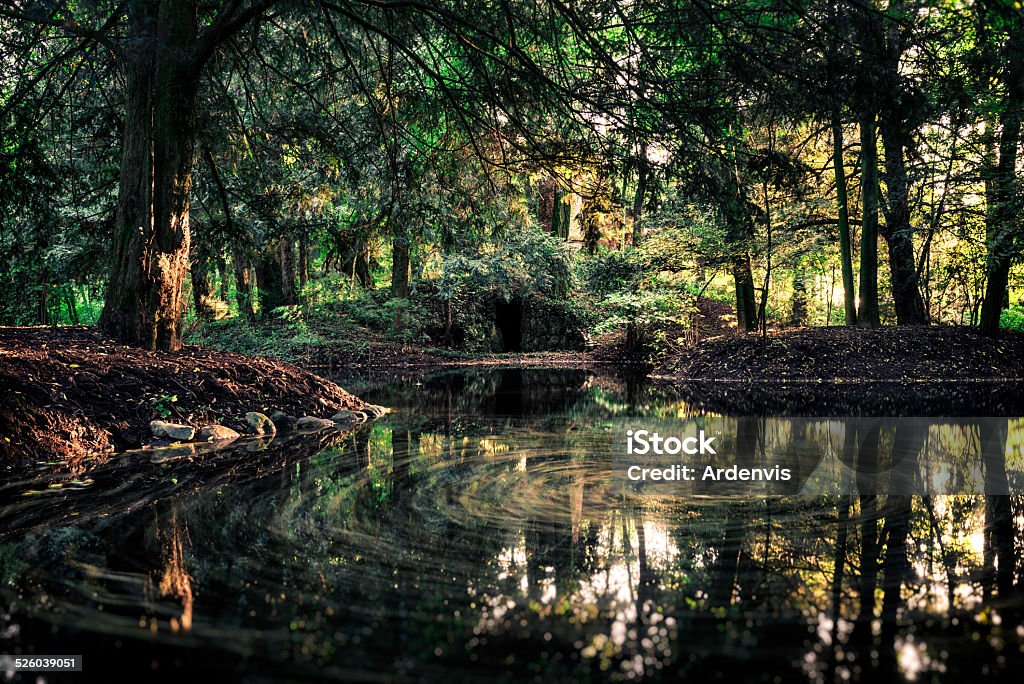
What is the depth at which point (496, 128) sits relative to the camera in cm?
853

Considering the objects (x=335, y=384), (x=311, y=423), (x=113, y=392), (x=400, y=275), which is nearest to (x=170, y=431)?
(x=113, y=392)

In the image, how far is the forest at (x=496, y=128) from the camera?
6.79m

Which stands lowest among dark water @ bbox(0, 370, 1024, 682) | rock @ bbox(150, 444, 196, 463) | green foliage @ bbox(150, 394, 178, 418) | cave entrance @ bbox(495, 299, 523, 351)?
dark water @ bbox(0, 370, 1024, 682)

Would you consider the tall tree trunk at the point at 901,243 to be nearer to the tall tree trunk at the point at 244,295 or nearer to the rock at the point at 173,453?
the rock at the point at 173,453

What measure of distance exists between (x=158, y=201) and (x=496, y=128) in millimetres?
3868

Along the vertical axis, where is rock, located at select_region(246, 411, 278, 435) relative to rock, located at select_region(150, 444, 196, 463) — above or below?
above

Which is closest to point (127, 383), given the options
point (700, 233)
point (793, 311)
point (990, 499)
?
point (990, 499)

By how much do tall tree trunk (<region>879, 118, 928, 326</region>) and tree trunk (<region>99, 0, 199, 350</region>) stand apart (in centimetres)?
1189

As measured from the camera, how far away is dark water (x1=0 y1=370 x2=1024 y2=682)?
215 centimetres

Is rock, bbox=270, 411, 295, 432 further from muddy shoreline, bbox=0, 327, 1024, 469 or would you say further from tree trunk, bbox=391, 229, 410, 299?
tree trunk, bbox=391, 229, 410, 299

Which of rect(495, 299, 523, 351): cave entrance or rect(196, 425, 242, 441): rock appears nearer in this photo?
rect(196, 425, 242, 441): rock

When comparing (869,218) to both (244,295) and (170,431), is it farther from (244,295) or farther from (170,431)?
(244,295)

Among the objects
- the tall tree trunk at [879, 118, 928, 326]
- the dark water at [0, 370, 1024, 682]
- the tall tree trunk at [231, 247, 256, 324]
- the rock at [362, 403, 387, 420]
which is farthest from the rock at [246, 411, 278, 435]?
the tall tree trunk at [231, 247, 256, 324]

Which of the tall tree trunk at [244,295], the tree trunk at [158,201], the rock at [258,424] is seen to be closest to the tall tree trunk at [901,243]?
the rock at [258,424]
